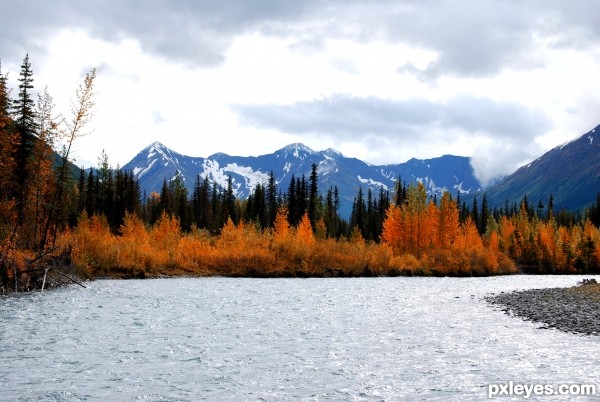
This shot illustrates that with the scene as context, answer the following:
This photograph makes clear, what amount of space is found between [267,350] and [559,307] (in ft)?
64.5

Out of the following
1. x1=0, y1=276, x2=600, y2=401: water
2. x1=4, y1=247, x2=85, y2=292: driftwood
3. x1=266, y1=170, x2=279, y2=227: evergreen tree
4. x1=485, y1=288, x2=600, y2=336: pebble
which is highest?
x1=266, y1=170, x2=279, y2=227: evergreen tree

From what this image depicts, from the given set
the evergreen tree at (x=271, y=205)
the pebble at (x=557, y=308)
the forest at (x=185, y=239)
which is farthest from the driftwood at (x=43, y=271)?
the evergreen tree at (x=271, y=205)

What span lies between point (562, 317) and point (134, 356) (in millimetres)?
20210

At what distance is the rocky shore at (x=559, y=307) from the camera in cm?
2284

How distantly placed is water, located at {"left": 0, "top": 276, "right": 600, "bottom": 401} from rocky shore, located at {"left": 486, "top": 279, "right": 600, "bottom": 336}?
122 cm

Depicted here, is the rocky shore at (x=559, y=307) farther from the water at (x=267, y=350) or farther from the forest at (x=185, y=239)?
the forest at (x=185, y=239)

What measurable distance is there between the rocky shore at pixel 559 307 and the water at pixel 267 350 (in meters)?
1.22

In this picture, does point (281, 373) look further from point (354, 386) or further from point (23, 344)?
point (23, 344)

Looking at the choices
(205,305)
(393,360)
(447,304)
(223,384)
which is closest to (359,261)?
(447,304)

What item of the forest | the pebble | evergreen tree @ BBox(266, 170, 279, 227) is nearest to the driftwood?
the forest

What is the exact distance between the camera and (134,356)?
16203 mm

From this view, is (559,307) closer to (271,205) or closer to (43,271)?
(43,271)

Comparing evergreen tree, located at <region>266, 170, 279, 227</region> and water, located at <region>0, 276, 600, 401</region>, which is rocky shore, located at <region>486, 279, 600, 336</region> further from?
evergreen tree, located at <region>266, 170, 279, 227</region>

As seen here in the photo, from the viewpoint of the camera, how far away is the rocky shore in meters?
22.8
